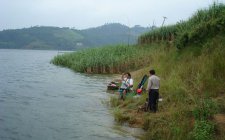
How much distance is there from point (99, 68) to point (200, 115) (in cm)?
2418

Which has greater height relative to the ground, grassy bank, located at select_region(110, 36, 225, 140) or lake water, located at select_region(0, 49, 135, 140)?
grassy bank, located at select_region(110, 36, 225, 140)

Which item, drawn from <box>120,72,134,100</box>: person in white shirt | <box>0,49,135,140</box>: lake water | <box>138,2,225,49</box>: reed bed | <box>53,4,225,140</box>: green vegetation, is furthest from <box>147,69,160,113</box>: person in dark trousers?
<box>138,2,225,49</box>: reed bed

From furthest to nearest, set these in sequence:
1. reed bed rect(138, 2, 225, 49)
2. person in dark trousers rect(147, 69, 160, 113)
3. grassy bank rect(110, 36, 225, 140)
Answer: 1. reed bed rect(138, 2, 225, 49)
2. person in dark trousers rect(147, 69, 160, 113)
3. grassy bank rect(110, 36, 225, 140)

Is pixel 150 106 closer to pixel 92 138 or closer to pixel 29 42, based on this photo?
pixel 92 138

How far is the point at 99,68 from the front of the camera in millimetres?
34469

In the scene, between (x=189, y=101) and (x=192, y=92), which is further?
(x=192, y=92)

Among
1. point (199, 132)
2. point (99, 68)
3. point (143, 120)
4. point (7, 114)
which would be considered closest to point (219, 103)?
point (199, 132)

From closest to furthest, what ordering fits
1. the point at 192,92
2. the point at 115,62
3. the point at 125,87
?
the point at 192,92 < the point at 125,87 < the point at 115,62

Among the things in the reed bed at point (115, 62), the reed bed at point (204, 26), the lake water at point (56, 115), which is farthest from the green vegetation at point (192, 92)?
the reed bed at point (115, 62)

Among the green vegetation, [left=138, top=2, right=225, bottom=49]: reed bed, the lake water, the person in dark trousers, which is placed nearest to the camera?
the green vegetation

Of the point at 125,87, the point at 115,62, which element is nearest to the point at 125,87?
the point at 125,87

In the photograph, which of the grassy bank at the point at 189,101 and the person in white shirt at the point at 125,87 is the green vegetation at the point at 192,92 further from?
the person in white shirt at the point at 125,87

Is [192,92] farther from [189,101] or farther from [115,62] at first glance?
[115,62]

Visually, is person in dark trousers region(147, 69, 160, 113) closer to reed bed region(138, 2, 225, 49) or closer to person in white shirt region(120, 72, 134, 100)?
person in white shirt region(120, 72, 134, 100)
